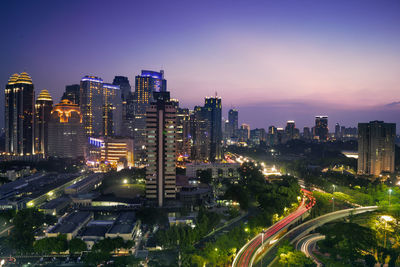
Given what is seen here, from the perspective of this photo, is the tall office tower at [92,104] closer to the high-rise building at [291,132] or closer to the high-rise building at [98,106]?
the high-rise building at [98,106]

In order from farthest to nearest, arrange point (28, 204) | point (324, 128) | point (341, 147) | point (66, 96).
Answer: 1. point (324, 128)
2. point (66, 96)
3. point (341, 147)
4. point (28, 204)

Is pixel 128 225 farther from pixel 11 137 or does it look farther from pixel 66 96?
pixel 66 96

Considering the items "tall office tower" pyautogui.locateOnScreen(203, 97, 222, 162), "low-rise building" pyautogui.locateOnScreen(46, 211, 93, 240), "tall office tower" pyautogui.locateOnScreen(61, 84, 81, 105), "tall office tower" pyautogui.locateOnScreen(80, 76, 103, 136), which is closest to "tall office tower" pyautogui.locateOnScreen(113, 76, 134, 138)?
"tall office tower" pyautogui.locateOnScreen(80, 76, 103, 136)

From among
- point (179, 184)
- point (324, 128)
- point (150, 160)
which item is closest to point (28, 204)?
point (150, 160)

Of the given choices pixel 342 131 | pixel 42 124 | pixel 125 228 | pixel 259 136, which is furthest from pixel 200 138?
pixel 342 131

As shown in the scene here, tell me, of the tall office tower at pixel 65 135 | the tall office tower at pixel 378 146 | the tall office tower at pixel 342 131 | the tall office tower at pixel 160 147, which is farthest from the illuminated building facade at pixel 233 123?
the tall office tower at pixel 160 147

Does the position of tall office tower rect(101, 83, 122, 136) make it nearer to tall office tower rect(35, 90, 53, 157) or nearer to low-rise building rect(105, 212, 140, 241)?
tall office tower rect(35, 90, 53, 157)
